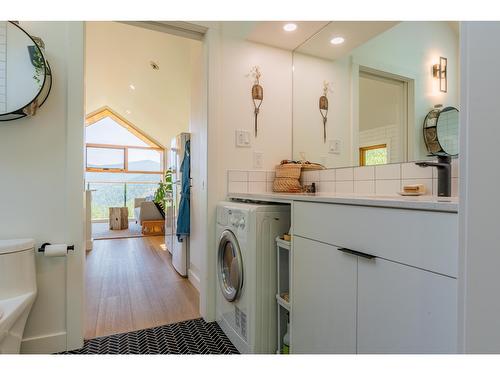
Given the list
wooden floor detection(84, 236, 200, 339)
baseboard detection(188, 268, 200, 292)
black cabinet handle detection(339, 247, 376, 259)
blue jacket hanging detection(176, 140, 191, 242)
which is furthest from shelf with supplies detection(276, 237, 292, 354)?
blue jacket hanging detection(176, 140, 191, 242)

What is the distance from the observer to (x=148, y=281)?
2.81 metres

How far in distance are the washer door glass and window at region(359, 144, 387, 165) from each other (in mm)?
978

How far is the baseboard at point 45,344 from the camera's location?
1524 mm

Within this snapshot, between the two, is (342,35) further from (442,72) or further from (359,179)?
(359,179)

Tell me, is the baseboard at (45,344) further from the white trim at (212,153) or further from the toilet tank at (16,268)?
the white trim at (212,153)

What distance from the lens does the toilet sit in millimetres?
1277

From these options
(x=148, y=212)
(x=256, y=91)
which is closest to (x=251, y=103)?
(x=256, y=91)

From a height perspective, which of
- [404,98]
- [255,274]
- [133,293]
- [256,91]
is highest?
[256,91]

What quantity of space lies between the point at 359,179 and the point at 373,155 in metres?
0.17

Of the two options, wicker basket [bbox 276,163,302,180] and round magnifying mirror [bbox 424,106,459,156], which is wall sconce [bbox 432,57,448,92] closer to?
round magnifying mirror [bbox 424,106,459,156]

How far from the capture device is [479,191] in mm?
486

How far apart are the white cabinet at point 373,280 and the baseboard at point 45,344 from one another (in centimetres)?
139
